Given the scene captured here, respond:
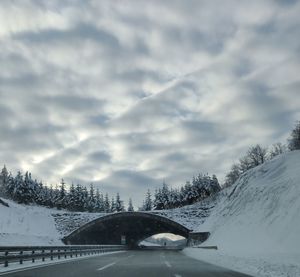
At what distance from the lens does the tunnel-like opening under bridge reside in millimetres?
101312

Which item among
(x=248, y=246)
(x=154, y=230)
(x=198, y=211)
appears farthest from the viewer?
(x=154, y=230)

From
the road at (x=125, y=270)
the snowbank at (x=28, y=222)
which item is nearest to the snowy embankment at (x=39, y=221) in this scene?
the snowbank at (x=28, y=222)

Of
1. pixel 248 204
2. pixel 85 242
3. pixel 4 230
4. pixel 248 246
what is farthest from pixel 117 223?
pixel 248 246

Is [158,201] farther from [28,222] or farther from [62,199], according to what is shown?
[28,222]

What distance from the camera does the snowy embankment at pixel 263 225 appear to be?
69.2 feet

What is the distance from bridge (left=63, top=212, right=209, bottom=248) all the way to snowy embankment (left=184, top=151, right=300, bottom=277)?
13773 mm

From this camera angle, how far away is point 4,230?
3533 inches

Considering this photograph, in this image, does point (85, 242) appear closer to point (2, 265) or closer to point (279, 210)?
point (279, 210)

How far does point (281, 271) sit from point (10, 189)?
143 metres

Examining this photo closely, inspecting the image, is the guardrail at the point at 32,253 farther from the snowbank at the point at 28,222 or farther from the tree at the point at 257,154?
the tree at the point at 257,154

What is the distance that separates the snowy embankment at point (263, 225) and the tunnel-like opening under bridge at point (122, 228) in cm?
1780

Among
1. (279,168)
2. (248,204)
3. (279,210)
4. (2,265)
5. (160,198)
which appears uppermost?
(160,198)

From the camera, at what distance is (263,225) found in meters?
52.0

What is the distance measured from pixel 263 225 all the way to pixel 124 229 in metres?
73.7
